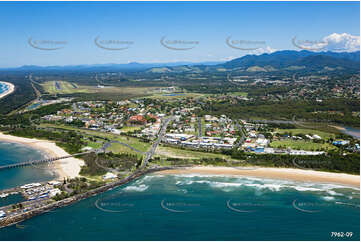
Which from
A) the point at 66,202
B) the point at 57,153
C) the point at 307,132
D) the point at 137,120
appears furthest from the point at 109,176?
the point at 307,132

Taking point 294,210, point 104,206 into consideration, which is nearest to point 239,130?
point 294,210

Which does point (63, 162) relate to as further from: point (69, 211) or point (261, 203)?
point (261, 203)
